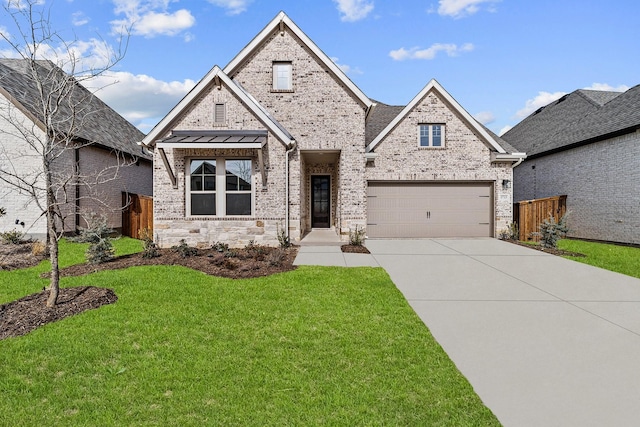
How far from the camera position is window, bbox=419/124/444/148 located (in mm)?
14445

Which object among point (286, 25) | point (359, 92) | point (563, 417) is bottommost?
point (563, 417)

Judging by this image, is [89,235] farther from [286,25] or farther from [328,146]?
[286,25]

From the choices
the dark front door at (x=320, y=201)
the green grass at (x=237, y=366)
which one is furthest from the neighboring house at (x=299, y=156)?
the green grass at (x=237, y=366)

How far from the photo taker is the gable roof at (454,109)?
14102 millimetres

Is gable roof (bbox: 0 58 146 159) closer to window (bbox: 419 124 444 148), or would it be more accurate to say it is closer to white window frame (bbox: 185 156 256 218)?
white window frame (bbox: 185 156 256 218)

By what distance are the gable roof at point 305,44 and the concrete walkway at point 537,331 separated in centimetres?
666

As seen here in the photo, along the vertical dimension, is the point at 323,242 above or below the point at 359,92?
below

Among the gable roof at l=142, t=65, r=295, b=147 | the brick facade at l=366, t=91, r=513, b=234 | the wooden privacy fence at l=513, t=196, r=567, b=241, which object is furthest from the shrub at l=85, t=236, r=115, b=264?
the wooden privacy fence at l=513, t=196, r=567, b=241

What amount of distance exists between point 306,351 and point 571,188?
17.7m

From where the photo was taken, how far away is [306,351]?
13.3 feet

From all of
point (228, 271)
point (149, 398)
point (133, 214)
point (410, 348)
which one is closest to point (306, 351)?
point (410, 348)

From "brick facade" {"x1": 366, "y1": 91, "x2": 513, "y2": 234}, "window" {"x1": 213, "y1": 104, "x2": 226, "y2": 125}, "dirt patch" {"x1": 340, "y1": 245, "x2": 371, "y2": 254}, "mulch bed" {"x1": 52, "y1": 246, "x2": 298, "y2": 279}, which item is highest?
"window" {"x1": 213, "y1": 104, "x2": 226, "y2": 125}

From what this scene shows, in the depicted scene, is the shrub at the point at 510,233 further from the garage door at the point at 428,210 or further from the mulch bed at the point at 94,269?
the mulch bed at the point at 94,269

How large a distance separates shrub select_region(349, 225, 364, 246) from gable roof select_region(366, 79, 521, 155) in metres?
3.67
